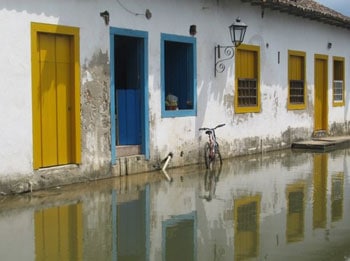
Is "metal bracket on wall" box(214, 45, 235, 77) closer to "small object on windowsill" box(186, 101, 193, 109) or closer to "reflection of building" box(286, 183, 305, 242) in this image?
"small object on windowsill" box(186, 101, 193, 109)

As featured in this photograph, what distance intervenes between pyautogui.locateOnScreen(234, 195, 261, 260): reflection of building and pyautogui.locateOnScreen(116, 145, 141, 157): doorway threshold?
292 cm

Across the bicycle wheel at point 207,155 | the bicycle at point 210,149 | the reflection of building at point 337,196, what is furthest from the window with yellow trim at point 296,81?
the reflection of building at point 337,196

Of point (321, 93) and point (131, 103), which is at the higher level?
point (321, 93)

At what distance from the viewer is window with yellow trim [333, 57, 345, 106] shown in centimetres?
1966

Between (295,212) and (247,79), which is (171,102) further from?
(295,212)

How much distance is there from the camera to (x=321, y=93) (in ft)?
61.6

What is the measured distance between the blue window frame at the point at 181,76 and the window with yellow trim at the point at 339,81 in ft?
27.4

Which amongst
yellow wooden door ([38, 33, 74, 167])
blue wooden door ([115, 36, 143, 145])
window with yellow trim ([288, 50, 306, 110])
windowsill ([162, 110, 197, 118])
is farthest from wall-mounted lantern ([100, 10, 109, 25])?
window with yellow trim ([288, 50, 306, 110])

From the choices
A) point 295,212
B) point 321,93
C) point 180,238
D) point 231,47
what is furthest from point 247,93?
point 180,238

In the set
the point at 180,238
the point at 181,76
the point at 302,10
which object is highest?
the point at 302,10

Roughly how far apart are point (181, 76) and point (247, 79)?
2402 mm

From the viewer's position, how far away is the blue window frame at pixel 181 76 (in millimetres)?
12297

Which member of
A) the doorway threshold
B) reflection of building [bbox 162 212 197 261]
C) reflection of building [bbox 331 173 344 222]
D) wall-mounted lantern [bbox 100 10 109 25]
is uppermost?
wall-mounted lantern [bbox 100 10 109 25]

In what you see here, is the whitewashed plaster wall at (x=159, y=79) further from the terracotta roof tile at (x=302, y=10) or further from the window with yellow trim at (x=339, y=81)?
the window with yellow trim at (x=339, y=81)
